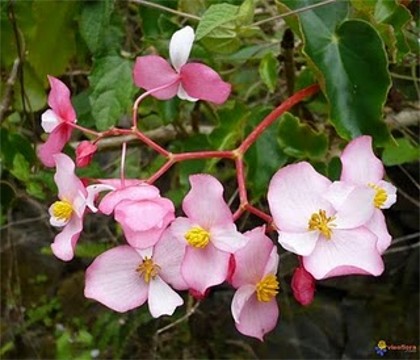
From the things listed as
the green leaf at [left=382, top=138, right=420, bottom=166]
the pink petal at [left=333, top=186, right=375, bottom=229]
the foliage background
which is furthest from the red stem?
the green leaf at [left=382, top=138, right=420, bottom=166]

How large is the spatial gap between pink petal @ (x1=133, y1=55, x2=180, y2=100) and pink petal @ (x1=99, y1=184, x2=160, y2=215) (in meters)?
0.15

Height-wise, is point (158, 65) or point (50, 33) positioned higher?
point (158, 65)

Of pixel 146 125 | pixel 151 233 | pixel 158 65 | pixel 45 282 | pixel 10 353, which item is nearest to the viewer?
pixel 151 233

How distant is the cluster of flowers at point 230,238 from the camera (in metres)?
0.59

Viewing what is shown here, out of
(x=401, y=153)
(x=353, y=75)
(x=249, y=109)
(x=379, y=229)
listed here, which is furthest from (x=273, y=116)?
(x=401, y=153)

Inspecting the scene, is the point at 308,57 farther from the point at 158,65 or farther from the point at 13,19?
the point at 13,19

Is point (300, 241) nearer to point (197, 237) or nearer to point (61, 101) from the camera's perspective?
point (197, 237)

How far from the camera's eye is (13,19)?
1051 millimetres

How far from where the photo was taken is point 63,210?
0.65 metres

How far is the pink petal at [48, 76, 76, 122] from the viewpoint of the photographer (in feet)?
2.34

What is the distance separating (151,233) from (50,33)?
562mm

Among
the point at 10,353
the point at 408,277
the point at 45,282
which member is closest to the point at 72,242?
the point at 408,277

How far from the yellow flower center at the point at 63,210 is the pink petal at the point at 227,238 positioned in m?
0.13

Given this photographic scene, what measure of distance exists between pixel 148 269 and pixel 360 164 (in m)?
0.19
